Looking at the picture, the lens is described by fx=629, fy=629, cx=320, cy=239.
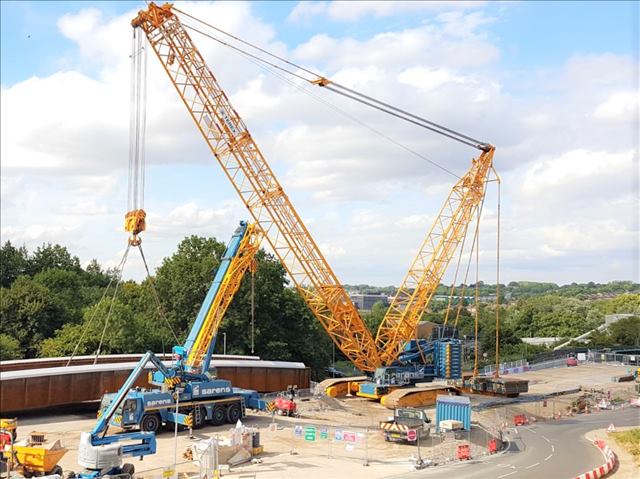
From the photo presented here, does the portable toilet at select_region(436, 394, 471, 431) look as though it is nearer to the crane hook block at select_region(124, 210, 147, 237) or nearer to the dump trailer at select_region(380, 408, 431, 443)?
the dump trailer at select_region(380, 408, 431, 443)

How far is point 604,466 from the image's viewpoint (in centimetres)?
2592

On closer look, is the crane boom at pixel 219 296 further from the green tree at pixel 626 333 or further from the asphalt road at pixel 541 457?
the green tree at pixel 626 333

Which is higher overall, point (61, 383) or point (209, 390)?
point (61, 383)

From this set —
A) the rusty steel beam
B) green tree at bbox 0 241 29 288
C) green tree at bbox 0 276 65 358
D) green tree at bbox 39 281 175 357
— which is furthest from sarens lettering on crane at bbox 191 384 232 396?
green tree at bbox 0 241 29 288

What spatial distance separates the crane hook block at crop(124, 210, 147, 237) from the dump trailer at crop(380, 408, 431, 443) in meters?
16.7

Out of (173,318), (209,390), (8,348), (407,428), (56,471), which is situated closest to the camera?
(56,471)

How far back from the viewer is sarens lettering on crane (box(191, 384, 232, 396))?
35125 mm

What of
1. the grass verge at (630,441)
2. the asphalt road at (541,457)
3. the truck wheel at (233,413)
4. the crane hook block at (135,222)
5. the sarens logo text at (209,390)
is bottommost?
the asphalt road at (541,457)

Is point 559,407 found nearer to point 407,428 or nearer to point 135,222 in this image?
point 407,428

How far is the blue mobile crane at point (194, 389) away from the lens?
1241 inches

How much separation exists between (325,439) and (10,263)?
73.4 m

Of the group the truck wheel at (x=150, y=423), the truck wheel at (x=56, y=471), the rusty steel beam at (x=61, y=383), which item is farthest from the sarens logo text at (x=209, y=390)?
the truck wheel at (x=56, y=471)

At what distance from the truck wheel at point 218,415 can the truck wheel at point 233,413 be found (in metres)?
0.39

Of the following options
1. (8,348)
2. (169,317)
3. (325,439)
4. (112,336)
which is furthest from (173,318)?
(325,439)
